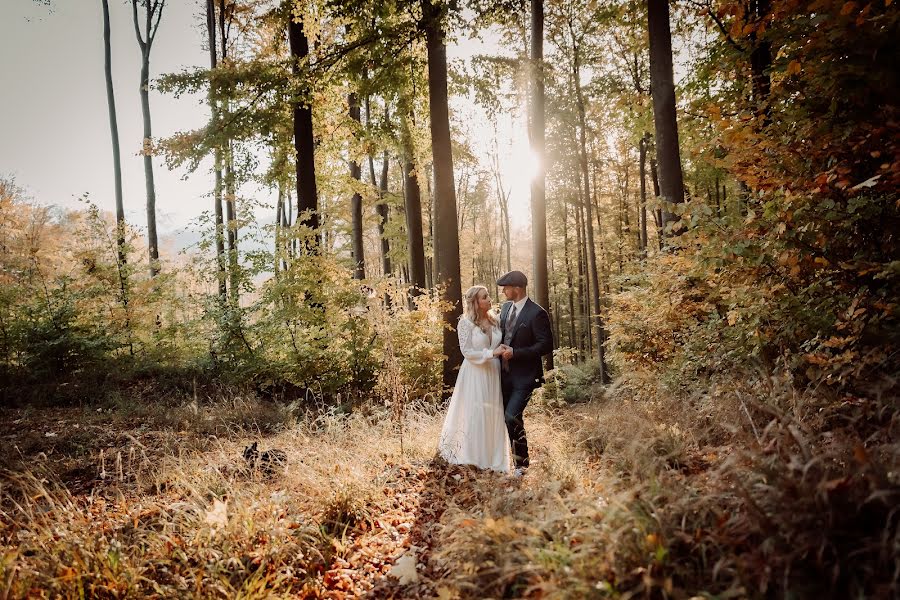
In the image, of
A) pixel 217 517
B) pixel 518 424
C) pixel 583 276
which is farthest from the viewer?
pixel 583 276

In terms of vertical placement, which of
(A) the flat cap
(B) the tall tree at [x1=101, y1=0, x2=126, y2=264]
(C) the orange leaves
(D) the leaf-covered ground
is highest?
(B) the tall tree at [x1=101, y1=0, x2=126, y2=264]

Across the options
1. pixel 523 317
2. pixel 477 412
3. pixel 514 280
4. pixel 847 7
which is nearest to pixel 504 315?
pixel 523 317

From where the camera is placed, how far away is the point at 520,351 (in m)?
4.79

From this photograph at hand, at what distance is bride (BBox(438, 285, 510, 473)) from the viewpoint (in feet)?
15.8

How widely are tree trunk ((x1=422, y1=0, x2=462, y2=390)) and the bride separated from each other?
2.99 metres

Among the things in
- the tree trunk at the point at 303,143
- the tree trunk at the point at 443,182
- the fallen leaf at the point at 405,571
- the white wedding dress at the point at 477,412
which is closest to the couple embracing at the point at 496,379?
the white wedding dress at the point at 477,412

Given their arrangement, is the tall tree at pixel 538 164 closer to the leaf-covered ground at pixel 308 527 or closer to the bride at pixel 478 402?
the bride at pixel 478 402

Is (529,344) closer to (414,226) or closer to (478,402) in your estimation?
(478,402)

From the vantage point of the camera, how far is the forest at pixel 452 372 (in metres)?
2.29

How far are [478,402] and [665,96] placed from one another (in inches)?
238

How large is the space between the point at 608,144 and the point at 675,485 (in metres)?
20.8

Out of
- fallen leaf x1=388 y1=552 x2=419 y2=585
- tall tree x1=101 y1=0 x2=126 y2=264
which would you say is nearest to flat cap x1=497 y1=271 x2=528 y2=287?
fallen leaf x1=388 y1=552 x2=419 y2=585

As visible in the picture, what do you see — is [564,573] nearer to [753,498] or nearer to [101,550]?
[753,498]

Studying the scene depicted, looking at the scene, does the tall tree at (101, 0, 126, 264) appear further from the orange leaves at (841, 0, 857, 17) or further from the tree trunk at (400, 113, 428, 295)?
the orange leaves at (841, 0, 857, 17)
